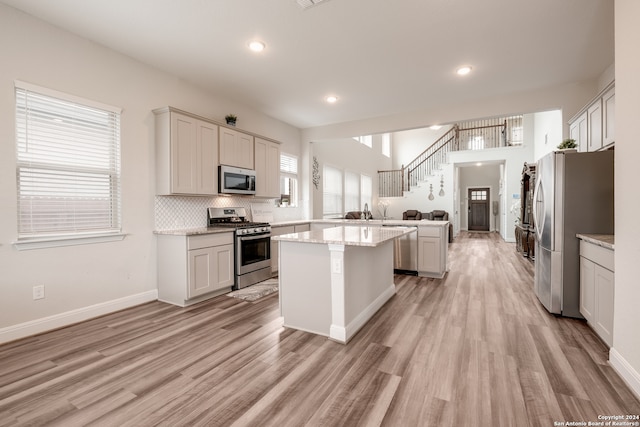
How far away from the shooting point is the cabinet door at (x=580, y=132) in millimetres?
3604

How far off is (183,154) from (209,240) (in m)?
1.15

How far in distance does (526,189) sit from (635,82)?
18.5 ft

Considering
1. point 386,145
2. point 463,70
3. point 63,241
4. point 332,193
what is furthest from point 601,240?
point 386,145

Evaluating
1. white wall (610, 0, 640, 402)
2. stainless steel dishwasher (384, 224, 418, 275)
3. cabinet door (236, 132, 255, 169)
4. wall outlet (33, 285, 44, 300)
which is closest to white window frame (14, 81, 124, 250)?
wall outlet (33, 285, 44, 300)

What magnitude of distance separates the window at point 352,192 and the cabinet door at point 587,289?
6.49 meters

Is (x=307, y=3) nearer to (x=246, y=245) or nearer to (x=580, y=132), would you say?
(x=246, y=245)

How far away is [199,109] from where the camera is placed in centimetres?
438

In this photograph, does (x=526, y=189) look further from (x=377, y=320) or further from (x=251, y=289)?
(x=251, y=289)

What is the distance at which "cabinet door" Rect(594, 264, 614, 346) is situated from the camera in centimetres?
Result: 235

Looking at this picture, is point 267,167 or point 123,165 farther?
point 267,167

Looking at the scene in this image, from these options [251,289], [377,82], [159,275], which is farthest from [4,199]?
[377,82]

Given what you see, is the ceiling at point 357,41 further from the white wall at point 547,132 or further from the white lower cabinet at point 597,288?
the white wall at point 547,132

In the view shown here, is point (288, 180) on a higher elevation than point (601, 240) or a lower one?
higher

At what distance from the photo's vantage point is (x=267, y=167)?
17.4ft
